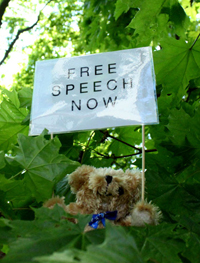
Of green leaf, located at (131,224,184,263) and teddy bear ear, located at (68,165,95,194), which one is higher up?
teddy bear ear, located at (68,165,95,194)

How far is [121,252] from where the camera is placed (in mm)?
369

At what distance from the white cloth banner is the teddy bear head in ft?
0.44

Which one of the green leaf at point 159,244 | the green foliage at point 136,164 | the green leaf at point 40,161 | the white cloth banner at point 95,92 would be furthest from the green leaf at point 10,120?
the green leaf at point 159,244

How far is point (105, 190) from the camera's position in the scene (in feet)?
2.34

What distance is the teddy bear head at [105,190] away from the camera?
2.35 ft

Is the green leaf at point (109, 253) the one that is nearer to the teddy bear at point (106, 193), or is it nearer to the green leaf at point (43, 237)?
the green leaf at point (43, 237)

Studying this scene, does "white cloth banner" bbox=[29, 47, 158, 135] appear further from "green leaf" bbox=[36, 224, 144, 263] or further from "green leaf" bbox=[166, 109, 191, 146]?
"green leaf" bbox=[36, 224, 144, 263]

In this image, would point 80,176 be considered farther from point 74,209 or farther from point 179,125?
point 179,125

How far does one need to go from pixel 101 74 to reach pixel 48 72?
7.5 inches

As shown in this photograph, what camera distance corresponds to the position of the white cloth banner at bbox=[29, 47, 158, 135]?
2.56 ft

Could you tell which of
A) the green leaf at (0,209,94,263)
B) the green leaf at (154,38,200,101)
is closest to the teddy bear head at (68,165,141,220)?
the green leaf at (0,209,94,263)

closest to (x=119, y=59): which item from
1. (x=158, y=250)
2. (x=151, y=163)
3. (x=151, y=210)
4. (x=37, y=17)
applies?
(x=151, y=163)

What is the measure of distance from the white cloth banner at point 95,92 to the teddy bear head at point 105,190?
0.14 m

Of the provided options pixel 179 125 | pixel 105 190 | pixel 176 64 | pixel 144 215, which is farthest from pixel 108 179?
pixel 176 64
